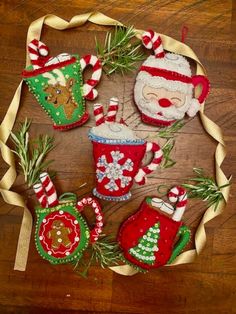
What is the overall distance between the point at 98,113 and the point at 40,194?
256 mm

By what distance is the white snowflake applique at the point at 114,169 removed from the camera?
1066 millimetres

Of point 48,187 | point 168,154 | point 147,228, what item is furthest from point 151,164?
point 48,187

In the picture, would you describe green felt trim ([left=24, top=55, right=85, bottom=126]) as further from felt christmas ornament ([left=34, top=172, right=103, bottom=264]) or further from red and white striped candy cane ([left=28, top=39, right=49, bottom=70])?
felt christmas ornament ([left=34, top=172, right=103, bottom=264])

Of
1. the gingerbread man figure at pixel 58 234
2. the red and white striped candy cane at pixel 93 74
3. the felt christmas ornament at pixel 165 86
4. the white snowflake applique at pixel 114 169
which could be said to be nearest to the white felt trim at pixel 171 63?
the felt christmas ornament at pixel 165 86

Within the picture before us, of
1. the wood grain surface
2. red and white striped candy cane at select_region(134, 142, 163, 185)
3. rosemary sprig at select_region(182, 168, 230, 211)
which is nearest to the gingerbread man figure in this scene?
the wood grain surface

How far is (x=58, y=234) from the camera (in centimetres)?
109

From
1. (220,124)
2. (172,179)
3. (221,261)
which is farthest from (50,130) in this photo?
(221,261)

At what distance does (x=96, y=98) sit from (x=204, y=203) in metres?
0.41

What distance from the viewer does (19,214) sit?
1.14 meters

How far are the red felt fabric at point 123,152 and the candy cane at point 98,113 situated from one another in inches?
2.5

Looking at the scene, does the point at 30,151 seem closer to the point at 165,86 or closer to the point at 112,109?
the point at 112,109

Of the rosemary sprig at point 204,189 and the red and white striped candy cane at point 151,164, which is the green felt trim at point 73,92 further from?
the rosemary sprig at point 204,189

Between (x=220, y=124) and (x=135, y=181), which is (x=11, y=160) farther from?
(x=220, y=124)

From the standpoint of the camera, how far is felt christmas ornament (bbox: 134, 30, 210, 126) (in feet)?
3.55
